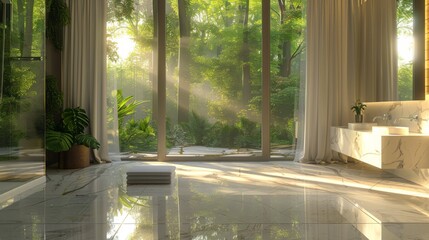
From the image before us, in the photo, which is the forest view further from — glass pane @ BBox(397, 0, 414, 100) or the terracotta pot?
glass pane @ BBox(397, 0, 414, 100)

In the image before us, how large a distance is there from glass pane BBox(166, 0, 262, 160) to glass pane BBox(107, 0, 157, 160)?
29 centimetres

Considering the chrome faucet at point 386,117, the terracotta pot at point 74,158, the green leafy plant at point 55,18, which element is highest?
the green leafy plant at point 55,18

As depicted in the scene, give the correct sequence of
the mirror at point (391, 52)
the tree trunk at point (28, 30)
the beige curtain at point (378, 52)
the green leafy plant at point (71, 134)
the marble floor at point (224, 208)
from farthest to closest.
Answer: the green leafy plant at point (71, 134)
the beige curtain at point (378, 52)
the mirror at point (391, 52)
the tree trunk at point (28, 30)
the marble floor at point (224, 208)

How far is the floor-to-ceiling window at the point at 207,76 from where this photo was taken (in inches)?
242

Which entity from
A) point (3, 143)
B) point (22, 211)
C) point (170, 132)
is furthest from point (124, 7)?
point (22, 211)

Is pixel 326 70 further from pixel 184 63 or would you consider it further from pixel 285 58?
pixel 184 63

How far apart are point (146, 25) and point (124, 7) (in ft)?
1.37

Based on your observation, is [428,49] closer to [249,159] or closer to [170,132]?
[249,159]

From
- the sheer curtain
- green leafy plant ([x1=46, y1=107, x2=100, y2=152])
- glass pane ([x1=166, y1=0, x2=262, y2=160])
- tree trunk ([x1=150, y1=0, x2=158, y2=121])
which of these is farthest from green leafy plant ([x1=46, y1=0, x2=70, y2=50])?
the sheer curtain

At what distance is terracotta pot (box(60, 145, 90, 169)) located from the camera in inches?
208

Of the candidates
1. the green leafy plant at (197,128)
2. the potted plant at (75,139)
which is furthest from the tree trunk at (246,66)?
the potted plant at (75,139)

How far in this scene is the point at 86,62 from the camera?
5.72 metres

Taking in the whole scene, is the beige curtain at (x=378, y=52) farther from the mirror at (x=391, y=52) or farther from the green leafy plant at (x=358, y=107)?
the green leafy plant at (x=358, y=107)

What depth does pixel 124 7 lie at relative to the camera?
619cm
